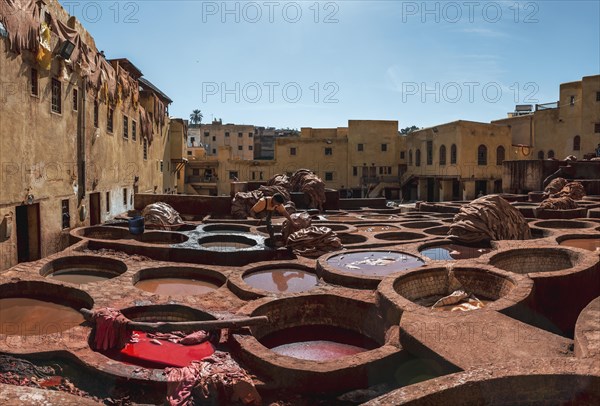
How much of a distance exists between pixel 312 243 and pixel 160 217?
23.0 ft

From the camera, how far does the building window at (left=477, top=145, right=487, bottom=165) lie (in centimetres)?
3628

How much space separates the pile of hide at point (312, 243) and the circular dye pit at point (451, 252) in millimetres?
2370

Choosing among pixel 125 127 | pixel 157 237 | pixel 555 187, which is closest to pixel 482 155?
pixel 555 187

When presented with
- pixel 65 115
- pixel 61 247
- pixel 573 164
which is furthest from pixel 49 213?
pixel 573 164

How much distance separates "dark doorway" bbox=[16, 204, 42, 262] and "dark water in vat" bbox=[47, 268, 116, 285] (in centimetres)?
219

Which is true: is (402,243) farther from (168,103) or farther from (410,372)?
(168,103)

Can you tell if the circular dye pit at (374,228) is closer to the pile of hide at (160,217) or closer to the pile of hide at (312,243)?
the pile of hide at (312,243)

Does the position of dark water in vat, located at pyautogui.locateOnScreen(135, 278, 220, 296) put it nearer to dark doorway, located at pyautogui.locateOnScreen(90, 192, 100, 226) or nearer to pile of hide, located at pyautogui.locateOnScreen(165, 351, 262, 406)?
pile of hide, located at pyautogui.locateOnScreen(165, 351, 262, 406)

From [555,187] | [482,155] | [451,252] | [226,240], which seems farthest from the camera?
[482,155]

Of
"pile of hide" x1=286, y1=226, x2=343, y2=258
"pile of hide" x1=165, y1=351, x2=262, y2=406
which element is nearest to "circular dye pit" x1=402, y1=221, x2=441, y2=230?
"pile of hide" x1=286, y1=226, x2=343, y2=258

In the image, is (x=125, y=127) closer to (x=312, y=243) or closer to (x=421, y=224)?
(x=312, y=243)

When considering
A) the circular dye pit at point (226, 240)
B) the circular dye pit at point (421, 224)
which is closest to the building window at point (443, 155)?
the circular dye pit at point (421, 224)

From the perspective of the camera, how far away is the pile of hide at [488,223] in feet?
41.4

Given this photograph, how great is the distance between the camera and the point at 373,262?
35.6ft
